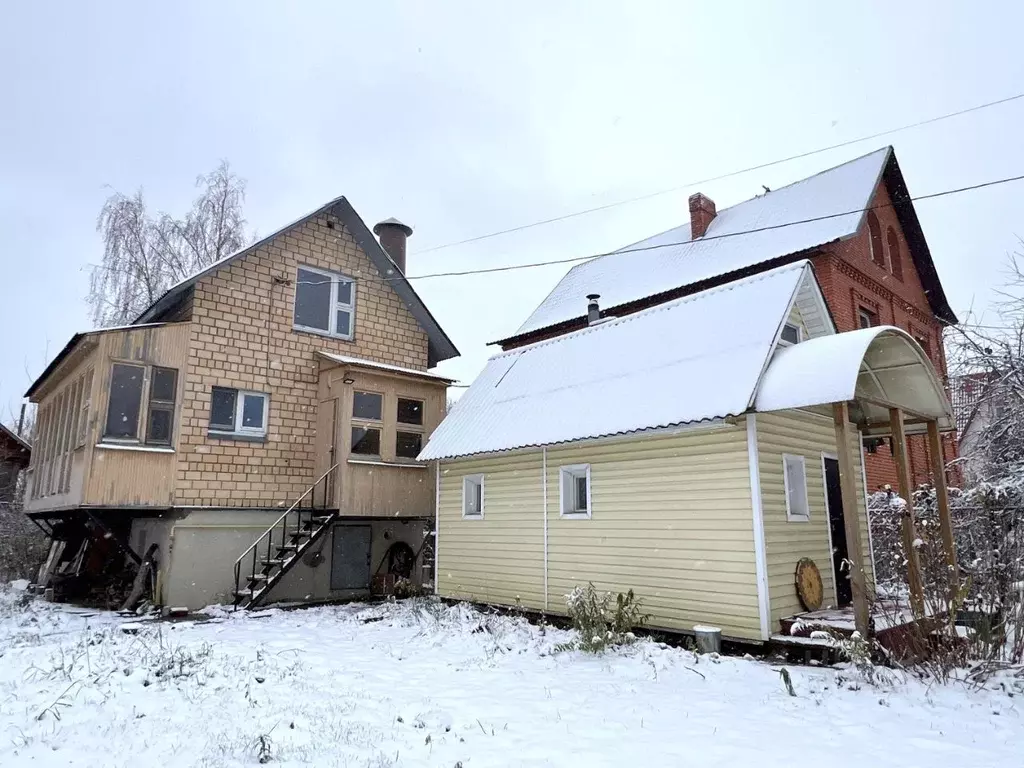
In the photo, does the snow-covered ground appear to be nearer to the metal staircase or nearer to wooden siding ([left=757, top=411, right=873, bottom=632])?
wooden siding ([left=757, top=411, right=873, bottom=632])

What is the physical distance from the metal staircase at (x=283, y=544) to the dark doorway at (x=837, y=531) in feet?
30.8

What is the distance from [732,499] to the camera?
9.08 metres

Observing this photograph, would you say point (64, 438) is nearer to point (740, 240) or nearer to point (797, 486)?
point (797, 486)

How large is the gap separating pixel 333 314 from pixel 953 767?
47.1ft

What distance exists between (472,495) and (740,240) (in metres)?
11.9

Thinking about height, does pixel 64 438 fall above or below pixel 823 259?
below

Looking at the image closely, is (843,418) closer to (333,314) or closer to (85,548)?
(333,314)

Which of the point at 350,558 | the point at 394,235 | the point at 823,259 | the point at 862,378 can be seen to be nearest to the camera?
the point at 862,378

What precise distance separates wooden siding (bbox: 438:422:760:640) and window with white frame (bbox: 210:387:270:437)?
4.95 meters

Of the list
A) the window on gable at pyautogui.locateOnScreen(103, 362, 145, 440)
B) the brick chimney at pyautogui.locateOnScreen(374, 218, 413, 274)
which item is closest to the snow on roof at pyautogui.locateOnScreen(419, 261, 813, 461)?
the window on gable at pyautogui.locateOnScreen(103, 362, 145, 440)

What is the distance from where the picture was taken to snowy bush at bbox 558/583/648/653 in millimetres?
8797

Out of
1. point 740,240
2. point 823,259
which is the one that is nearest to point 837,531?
point 823,259

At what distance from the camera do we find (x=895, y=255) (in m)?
22.1

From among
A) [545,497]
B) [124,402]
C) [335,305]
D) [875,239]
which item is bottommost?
[545,497]
